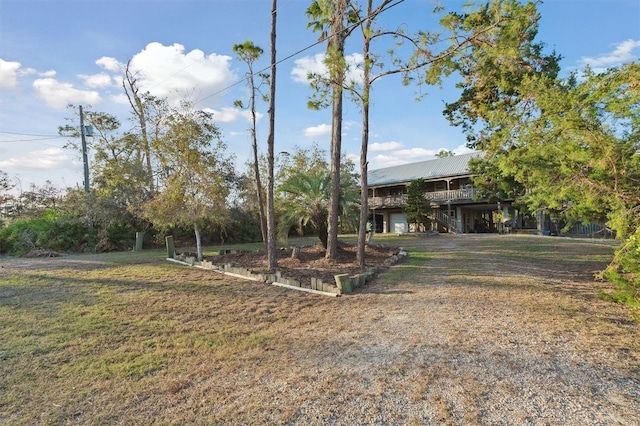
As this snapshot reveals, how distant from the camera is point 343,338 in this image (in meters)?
4.28

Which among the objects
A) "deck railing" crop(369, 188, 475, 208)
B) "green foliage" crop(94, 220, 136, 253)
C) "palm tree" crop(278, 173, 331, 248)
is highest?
"deck railing" crop(369, 188, 475, 208)

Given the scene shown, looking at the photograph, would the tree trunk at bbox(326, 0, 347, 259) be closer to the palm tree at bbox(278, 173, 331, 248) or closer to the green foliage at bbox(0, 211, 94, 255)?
the palm tree at bbox(278, 173, 331, 248)

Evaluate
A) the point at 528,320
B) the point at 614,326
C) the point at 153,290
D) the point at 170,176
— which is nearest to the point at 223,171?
the point at 170,176

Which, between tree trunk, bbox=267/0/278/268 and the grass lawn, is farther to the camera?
tree trunk, bbox=267/0/278/268

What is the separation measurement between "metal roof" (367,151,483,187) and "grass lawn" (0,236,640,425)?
1883 cm

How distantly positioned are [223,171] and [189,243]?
819cm

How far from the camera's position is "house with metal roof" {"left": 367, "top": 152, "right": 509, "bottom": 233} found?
81.3 feet

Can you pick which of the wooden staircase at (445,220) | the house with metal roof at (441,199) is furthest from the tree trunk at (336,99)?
the wooden staircase at (445,220)

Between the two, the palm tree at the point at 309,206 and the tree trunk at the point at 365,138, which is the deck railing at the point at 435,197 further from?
the tree trunk at the point at 365,138

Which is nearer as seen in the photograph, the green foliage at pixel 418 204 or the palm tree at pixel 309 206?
the palm tree at pixel 309 206

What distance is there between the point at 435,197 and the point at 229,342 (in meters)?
23.5

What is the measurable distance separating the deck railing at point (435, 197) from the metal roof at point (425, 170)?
49.4 inches

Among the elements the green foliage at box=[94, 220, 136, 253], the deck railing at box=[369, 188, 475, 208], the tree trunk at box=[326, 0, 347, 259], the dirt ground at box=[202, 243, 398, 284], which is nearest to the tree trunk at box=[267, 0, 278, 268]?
the dirt ground at box=[202, 243, 398, 284]

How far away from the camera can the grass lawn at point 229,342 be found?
9.34 feet
